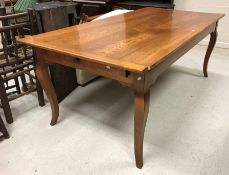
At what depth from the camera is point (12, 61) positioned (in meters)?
1.79

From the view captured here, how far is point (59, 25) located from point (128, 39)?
84 cm

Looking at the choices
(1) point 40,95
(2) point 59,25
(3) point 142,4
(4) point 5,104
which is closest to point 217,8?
(3) point 142,4

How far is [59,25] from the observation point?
2.03 metres

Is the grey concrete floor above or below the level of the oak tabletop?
below

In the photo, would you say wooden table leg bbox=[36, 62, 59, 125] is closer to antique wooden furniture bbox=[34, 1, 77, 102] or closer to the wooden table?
the wooden table

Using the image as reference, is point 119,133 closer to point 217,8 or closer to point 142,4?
point 142,4

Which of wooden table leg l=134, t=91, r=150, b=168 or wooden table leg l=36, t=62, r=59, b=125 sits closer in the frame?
wooden table leg l=134, t=91, r=150, b=168

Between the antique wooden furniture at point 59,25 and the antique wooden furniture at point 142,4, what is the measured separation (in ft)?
4.33

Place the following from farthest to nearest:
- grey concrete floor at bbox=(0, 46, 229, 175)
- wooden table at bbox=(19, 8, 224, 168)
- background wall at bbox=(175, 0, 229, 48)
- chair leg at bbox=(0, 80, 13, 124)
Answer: background wall at bbox=(175, 0, 229, 48) < chair leg at bbox=(0, 80, 13, 124) < grey concrete floor at bbox=(0, 46, 229, 175) < wooden table at bbox=(19, 8, 224, 168)

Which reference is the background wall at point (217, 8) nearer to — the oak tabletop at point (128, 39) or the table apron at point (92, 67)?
the oak tabletop at point (128, 39)

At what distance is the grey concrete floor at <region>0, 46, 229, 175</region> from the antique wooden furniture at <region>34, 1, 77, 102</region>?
0.35 feet

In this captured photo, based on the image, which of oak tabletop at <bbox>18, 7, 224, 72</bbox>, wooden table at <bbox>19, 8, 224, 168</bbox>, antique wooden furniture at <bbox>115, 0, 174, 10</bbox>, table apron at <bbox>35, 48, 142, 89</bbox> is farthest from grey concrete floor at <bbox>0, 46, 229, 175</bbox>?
antique wooden furniture at <bbox>115, 0, 174, 10</bbox>

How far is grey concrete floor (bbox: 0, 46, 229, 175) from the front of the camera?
145 centimetres

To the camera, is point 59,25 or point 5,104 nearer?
point 5,104
